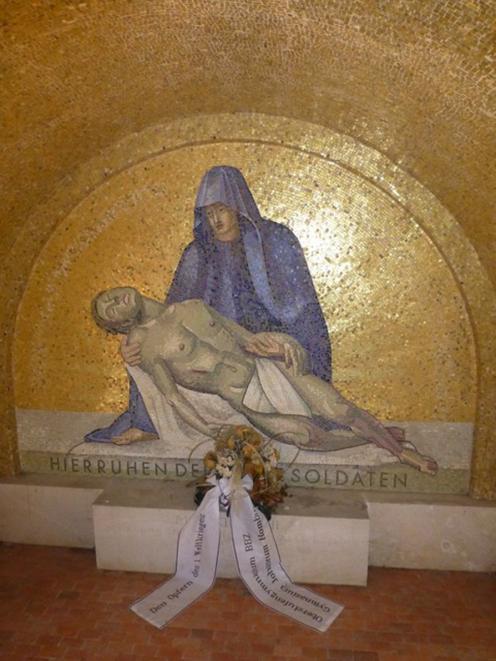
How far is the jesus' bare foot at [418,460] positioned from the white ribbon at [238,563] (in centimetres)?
140

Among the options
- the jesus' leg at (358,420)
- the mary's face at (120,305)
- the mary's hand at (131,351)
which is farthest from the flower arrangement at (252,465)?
the mary's face at (120,305)

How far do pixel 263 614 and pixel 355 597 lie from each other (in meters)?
0.80

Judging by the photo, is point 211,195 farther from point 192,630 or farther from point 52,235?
point 192,630

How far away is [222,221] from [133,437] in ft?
7.27

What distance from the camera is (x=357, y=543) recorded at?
15.8ft

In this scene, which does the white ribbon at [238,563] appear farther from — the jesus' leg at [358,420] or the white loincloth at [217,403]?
the jesus' leg at [358,420]

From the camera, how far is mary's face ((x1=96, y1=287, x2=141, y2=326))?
5.27 m

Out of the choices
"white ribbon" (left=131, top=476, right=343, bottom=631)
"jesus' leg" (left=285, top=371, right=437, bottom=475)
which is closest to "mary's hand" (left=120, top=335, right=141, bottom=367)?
"white ribbon" (left=131, top=476, right=343, bottom=631)

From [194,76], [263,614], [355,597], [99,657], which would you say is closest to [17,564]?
[99,657]

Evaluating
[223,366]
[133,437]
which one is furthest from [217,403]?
[133,437]

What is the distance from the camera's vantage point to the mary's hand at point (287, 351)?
205 inches

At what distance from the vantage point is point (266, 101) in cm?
471

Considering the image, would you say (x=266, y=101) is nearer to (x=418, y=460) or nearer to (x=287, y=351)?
(x=287, y=351)

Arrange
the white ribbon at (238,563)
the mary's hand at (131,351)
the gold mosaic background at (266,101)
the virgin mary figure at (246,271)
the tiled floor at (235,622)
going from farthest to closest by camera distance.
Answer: the mary's hand at (131,351), the virgin mary figure at (246,271), the white ribbon at (238,563), the tiled floor at (235,622), the gold mosaic background at (266,101)
